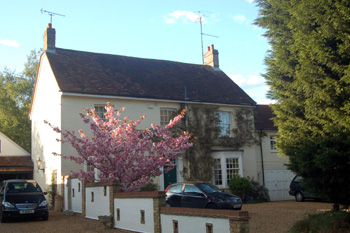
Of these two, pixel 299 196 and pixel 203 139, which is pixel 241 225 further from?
pixel 203 139

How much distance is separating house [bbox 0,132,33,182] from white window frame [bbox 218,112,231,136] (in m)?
13.4

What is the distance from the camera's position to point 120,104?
68.8 ft

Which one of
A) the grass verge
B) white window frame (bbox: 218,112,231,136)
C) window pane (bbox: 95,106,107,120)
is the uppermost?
window pane (bbox: 95,106,107,120)

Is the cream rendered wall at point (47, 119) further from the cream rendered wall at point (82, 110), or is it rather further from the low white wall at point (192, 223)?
the low white wall at point (192, 223)

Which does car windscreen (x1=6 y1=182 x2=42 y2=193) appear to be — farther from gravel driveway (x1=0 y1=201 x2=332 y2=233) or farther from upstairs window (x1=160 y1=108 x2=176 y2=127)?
upstairs window (x1=160 y1=108 x2=176 y2=127)

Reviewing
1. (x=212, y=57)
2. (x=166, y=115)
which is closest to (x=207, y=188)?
(x=166, y=115)

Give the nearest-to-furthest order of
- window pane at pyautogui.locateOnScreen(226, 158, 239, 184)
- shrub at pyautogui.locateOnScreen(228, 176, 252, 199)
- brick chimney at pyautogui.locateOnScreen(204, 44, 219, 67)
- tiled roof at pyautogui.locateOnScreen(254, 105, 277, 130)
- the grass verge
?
the grass verge, shrub at pyautogui.locateOnScreen(228, 176, 252, 199), window pane at pyautogui.locateOnScreen(226, 158, 239, 184), tiled roof at pyautogui.locateOnScreen(254, 105, 277, 130), brick chimney at pyautogui.locateOnScreen(204, 44, 219, 67)

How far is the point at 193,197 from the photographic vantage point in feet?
48.5

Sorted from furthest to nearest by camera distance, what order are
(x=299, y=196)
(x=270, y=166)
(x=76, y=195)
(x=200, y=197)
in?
(x=270, y=166)
(x=299, y=196)
(x=76, y=195)
(x=200, y=197)

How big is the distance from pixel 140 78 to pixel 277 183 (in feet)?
38.0

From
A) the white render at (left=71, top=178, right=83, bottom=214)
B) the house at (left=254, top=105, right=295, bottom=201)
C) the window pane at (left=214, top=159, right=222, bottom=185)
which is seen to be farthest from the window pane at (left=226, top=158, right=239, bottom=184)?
the white render at (left=71, top=178, right=83, bottom=214)

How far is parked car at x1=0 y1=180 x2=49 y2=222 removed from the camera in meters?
14.5

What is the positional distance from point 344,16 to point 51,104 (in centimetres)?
1631

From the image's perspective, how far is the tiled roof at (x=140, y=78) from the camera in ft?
68.5
